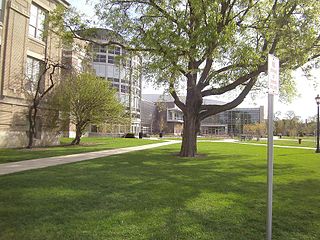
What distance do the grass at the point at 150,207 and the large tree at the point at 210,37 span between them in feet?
20.2

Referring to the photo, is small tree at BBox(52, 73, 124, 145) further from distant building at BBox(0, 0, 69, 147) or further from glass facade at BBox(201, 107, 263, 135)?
glass facade at BBox(201, 107, 263, 135)

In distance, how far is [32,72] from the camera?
76.7 ft

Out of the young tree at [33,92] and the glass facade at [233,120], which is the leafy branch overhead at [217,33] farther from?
the glass facade at [233,120]

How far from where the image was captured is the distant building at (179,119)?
8638 cm

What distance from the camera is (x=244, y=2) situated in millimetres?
16094

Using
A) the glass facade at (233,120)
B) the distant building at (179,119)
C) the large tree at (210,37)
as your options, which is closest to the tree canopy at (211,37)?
the large tree at (210,37)

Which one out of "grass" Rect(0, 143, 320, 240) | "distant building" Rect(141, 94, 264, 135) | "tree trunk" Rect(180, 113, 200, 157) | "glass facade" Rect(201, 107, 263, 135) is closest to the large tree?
"tree trunk" Rect(180, 113, 200, 157)

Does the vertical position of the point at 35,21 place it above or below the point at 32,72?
above

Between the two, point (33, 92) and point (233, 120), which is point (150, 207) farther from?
point (233, 120)

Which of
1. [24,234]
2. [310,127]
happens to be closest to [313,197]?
[24,234]

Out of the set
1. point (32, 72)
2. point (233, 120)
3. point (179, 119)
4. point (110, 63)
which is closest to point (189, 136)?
point (32, 72)

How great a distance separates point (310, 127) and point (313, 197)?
9762cm

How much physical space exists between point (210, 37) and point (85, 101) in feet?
50.1

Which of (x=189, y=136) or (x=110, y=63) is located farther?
(x=110, y=63)
